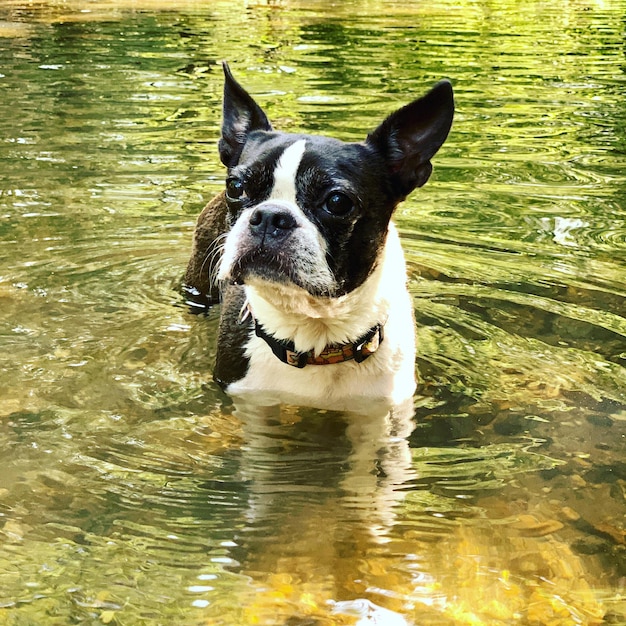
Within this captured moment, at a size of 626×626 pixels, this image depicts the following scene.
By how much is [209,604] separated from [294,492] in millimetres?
946

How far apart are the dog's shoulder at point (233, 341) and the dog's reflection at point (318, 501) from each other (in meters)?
0.24

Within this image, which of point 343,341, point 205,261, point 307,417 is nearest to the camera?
point 343,341

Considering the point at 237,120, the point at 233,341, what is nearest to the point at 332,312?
the point at 233,341

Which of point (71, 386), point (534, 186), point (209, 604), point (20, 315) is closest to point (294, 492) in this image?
point (209, 604)

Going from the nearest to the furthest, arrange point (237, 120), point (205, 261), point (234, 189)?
1. point (234, 189)
2. point (237, 120)
3. point (205, 261)

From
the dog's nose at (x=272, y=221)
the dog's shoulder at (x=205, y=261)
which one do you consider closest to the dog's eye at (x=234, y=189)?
the dog's nose at (x=272, y=221)

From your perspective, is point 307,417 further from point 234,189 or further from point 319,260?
point 234,189

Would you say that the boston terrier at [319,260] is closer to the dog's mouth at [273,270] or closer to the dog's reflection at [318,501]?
the dog's mouth at [273,270]

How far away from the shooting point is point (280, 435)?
197 inches

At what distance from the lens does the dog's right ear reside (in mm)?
5316

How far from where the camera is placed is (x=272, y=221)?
14.3 ft

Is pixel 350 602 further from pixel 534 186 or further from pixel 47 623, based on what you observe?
pixel 534 186

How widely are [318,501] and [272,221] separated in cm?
129

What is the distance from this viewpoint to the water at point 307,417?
→ 3.73 m
